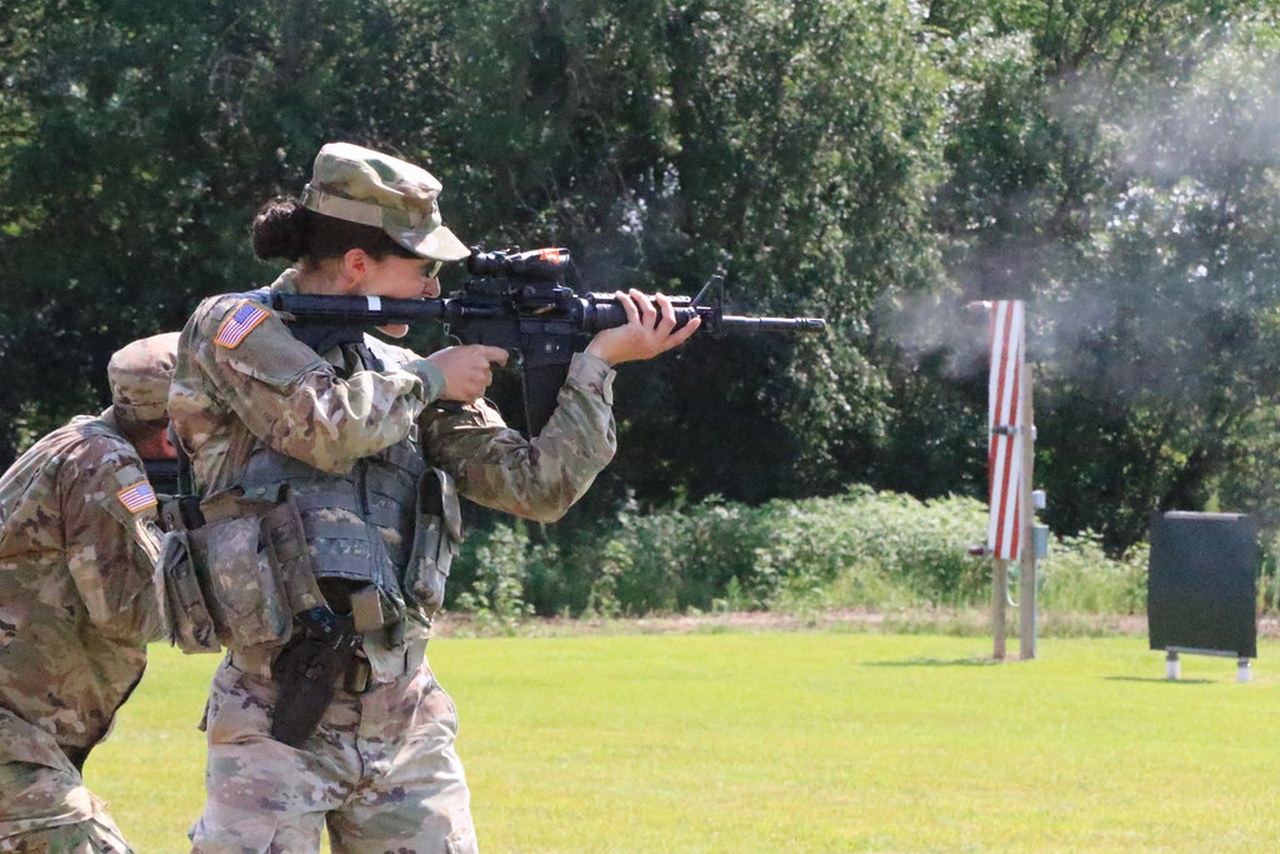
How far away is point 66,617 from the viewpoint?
586 centimetres

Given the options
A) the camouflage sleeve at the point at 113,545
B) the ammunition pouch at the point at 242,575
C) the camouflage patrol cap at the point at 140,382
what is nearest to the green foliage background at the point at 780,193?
the camouflage patrol cap at the point at 140,382

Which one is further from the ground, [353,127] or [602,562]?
[353,127]

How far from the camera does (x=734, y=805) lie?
10.3 metres

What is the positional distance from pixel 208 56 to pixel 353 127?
2.57 m

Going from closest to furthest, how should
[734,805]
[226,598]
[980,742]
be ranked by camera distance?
1. [226,598]
2. [734,805]
3. [980,742]

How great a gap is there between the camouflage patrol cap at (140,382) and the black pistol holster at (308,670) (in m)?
1.68

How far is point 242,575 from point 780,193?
2831 centimetres

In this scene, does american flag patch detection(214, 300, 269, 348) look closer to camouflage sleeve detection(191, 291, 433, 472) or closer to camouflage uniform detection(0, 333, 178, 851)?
camouflage sleeve detection(191, 291, 433, 472)

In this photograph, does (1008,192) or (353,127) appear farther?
(1008,192)

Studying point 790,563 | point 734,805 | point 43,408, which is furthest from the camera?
point 43,408

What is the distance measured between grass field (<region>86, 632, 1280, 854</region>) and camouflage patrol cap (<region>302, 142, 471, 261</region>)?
474cm

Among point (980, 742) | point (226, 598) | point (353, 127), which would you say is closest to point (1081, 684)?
point (980, 742)

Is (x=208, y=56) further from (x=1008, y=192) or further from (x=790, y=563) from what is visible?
(x=1008, y=192)

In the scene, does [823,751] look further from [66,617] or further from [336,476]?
[336,476]
